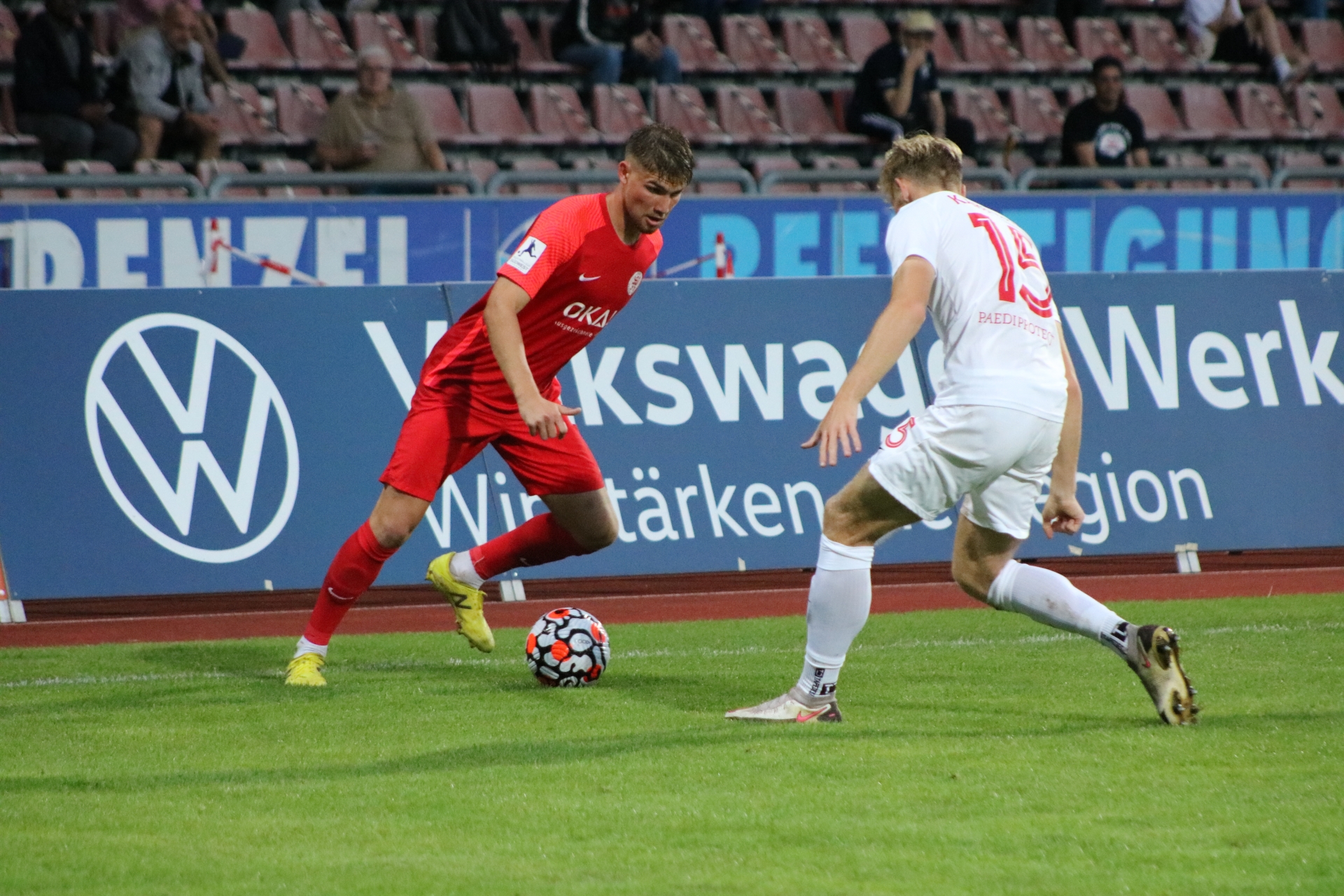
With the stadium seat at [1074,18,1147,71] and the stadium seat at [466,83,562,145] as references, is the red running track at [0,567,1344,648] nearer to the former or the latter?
the stadium seat at [466,83,562,145]

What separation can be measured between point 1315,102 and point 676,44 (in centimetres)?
730

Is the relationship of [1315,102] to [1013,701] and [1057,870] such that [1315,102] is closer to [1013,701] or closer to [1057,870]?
[1013,701]

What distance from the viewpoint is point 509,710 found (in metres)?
6.43

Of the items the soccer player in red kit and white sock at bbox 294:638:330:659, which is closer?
the soccer player in red kit

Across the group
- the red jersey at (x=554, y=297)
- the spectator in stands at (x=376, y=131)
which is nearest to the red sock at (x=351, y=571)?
the red jersey at (x=554, y=297)

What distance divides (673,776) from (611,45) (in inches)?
482

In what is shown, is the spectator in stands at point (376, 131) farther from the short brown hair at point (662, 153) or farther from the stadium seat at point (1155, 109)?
the stadium seat at point (1155, 109)

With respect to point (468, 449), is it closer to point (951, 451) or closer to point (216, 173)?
point (951, 451)

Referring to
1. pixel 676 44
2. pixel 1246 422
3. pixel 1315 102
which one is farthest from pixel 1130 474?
pixel 1315 102

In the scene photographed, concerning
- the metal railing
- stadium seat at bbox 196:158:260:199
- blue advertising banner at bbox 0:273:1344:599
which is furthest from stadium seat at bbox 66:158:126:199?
the metal railing

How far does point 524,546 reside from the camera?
7.39 m

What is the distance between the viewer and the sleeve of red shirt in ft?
21.1

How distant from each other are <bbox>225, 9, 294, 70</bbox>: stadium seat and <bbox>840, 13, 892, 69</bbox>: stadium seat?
5.78 meters

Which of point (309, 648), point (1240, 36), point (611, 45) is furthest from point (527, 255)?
point (1240, 36)
